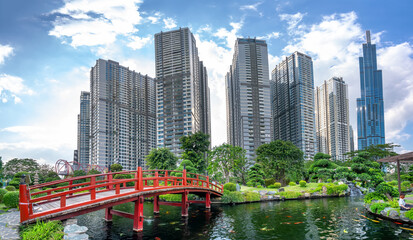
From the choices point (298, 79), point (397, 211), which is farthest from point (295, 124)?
point (397, 211)

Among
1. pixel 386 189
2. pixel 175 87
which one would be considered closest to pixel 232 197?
pixel 386 189

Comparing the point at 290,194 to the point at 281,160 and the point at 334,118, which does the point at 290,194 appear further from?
the point at 334,118

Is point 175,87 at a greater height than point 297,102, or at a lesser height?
greater

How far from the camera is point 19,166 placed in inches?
2112

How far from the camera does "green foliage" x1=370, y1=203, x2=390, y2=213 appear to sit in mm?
17688

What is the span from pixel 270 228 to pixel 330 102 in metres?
137

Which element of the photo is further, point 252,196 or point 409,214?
point 252,196

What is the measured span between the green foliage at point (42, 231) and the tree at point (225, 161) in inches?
1204

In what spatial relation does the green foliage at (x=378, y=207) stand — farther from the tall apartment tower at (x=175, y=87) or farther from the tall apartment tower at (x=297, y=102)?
the tall apartment tower at (x=297, y=102)

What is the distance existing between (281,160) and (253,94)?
6248 cm

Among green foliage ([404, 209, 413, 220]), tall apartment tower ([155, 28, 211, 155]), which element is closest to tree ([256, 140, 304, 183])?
green foliage ([404, 209, 413, 220])

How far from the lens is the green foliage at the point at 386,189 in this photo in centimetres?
1927

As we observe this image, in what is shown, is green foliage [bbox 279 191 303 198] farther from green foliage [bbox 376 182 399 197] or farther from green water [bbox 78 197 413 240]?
green foliage [bbox 376 182 399 197]

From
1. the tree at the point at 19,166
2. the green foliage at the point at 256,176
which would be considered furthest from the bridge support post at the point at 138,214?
the tree at the point at 19,166
